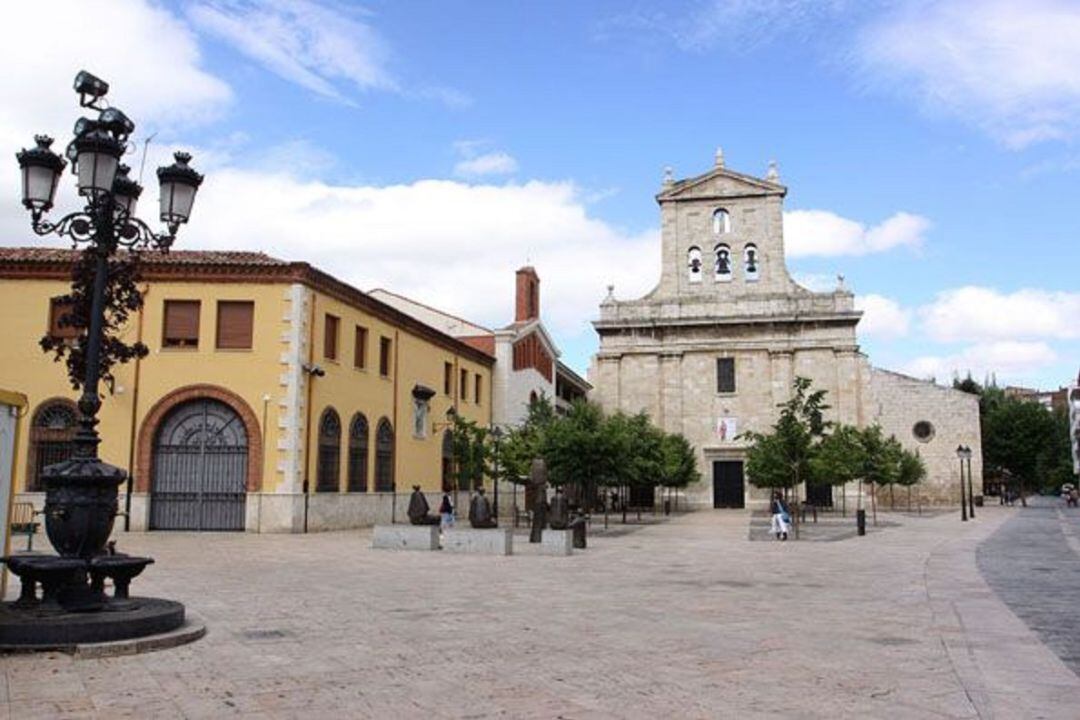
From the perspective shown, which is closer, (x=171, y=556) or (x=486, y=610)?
(x=486, y=610)

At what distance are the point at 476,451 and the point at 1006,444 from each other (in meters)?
53.6

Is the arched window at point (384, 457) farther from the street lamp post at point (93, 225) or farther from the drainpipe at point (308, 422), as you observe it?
the street lamp post at point (93, 225)

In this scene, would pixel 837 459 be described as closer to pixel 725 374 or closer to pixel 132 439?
pixel 725 374

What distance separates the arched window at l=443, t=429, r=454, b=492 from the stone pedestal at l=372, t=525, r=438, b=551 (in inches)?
606

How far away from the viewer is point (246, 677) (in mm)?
6848

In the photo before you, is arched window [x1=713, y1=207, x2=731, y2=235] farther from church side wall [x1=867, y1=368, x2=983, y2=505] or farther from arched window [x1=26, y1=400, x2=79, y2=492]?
arched window [x1=26, y1=400, x2=79, y2=492]

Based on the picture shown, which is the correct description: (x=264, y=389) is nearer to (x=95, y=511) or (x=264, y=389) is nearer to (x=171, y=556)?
(x=171, y=556)

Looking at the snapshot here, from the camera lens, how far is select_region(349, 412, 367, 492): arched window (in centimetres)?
2808

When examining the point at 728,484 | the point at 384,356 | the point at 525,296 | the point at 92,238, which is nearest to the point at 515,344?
the point at 525,296

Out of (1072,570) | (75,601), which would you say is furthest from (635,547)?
(75,601)

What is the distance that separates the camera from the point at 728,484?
4953cm

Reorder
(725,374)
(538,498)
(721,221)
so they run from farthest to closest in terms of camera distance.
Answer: (721,221)
(725,374)
(538,498)

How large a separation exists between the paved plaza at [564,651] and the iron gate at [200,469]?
8692mm

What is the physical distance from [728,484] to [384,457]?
2465 centimetres
